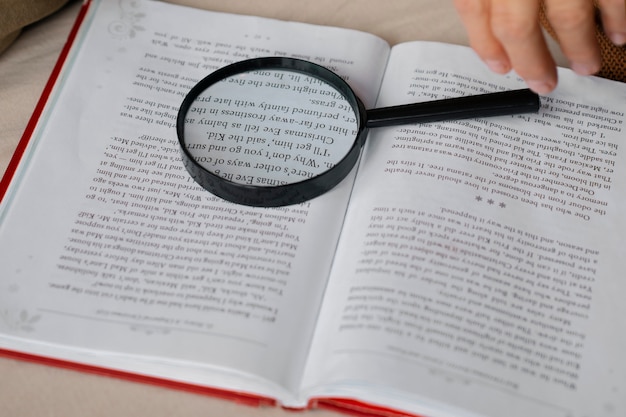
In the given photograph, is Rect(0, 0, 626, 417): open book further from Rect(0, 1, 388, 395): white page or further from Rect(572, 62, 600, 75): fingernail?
Rect(572, 62, 600, 75): fingernail

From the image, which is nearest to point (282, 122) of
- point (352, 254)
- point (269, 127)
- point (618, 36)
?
point (269, 127)

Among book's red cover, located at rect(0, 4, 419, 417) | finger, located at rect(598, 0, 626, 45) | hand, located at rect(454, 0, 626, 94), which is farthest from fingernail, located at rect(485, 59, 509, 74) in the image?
book's red cover, located at rect(0, 4, 419, 417)

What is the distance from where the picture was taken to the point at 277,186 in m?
0.91

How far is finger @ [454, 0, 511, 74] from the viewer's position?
2.74 feet

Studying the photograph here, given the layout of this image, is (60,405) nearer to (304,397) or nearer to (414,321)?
(304,397)

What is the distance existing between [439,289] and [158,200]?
352 millimetres

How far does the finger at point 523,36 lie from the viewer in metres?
0.80

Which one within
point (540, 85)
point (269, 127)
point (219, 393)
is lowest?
point (219, 393)

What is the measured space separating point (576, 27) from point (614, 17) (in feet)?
0.21

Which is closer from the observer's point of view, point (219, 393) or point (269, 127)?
point (219, 393)

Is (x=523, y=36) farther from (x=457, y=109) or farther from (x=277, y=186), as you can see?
(x=277, y=186)

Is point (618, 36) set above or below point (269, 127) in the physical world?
above

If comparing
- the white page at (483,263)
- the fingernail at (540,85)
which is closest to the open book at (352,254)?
the white page at (483,263)

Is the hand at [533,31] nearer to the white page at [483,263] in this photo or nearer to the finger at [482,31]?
the finger at [482,31]
